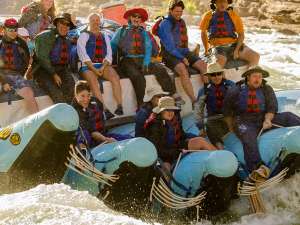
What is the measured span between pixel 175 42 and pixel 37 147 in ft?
8.08

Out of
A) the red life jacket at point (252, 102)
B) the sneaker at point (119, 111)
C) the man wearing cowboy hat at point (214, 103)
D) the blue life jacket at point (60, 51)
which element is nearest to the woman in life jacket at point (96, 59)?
the sneaker at point (119, 111)

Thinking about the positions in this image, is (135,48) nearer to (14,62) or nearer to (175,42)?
(175,42)

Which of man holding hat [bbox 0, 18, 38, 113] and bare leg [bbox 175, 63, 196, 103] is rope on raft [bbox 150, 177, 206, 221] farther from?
bare leg [bbox 175, 63, 196, 103]

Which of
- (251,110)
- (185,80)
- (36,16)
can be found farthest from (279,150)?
(36,16)

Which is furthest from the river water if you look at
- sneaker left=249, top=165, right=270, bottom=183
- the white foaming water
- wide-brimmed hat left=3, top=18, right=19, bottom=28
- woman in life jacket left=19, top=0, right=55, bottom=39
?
woman in life jacket left=19, top=0, right=55, bottom=39

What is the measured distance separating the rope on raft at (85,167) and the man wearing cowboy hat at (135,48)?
158 cm

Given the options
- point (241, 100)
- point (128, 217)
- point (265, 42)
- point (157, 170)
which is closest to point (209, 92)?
point (241, 100)

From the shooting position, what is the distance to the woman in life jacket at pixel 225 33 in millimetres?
7004

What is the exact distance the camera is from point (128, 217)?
488 cm

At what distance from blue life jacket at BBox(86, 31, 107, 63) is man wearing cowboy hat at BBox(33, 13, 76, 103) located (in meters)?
0.21

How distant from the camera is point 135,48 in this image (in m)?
6.22

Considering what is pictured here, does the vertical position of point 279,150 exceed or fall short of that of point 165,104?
it falls short

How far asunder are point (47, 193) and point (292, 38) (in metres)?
13.9

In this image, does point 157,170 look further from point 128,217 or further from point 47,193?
point 47,193
